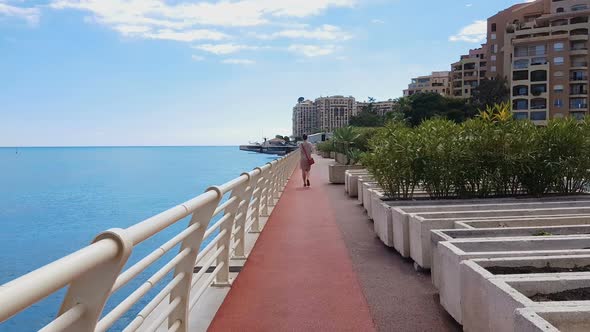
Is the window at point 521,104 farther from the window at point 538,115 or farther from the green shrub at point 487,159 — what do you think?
the green shrub at point 487,159

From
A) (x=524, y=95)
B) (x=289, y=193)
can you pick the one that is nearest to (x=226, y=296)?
(x=289, y=193)

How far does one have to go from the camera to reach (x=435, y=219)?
17.7 ft

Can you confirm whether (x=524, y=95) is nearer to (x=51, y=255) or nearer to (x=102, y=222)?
(x=102, y=222)

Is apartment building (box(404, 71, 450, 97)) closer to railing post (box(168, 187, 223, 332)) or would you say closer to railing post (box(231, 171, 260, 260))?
railing post (box(231, 171, 260, 260))

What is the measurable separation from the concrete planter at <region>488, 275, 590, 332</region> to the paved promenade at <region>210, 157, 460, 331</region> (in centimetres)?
84

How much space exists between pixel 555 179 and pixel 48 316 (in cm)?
745

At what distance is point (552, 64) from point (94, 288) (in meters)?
71.4

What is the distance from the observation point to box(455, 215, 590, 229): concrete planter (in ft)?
17.3

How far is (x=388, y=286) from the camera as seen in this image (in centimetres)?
484

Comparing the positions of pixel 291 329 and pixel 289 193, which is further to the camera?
pixel 289 193

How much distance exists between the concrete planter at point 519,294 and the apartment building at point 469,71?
3487 inches

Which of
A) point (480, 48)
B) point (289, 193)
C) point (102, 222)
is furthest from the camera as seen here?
point (480, 48)

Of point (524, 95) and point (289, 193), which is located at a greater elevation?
point (524, 95)

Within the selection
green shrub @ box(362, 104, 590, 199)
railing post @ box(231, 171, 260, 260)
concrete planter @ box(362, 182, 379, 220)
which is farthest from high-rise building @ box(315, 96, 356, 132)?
railing post @ box(231, 171, 260, 260)
